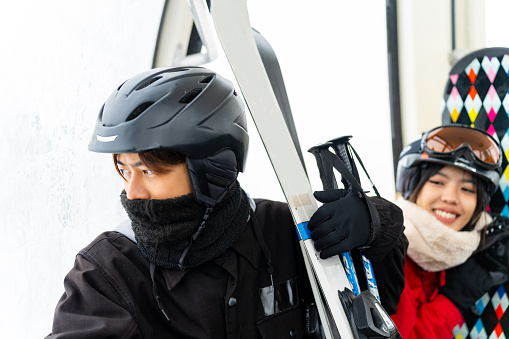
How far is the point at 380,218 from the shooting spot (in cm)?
116

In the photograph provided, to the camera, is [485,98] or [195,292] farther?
[485,98]

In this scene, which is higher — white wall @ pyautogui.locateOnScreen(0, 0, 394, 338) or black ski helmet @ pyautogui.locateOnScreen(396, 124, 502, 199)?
white wall @ pyautogui.locateOnScreen(0, 0, 394, 338)

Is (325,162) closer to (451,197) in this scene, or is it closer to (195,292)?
(195,292)

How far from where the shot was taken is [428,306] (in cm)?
160

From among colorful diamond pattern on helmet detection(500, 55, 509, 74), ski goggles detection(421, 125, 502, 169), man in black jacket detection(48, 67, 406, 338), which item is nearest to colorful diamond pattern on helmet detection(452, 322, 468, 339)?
ski goggles detection(421, 125, 502, 169)

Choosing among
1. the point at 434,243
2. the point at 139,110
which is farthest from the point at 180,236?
the point at 434,243

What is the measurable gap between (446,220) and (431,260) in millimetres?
147

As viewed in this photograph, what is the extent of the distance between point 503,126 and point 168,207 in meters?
1.41

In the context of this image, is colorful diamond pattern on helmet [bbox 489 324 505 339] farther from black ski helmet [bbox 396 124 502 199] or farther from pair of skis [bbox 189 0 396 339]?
pair of skis [bbox 189 0 396 339]

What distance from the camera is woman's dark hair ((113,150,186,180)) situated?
97 centimetres

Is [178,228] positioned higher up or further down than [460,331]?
higher up

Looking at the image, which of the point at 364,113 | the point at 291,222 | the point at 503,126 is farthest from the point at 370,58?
the point at 291,222

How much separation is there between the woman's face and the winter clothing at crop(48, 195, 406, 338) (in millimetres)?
516

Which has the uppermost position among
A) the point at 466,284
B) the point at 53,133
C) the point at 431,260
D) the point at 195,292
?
the point at 53,133
